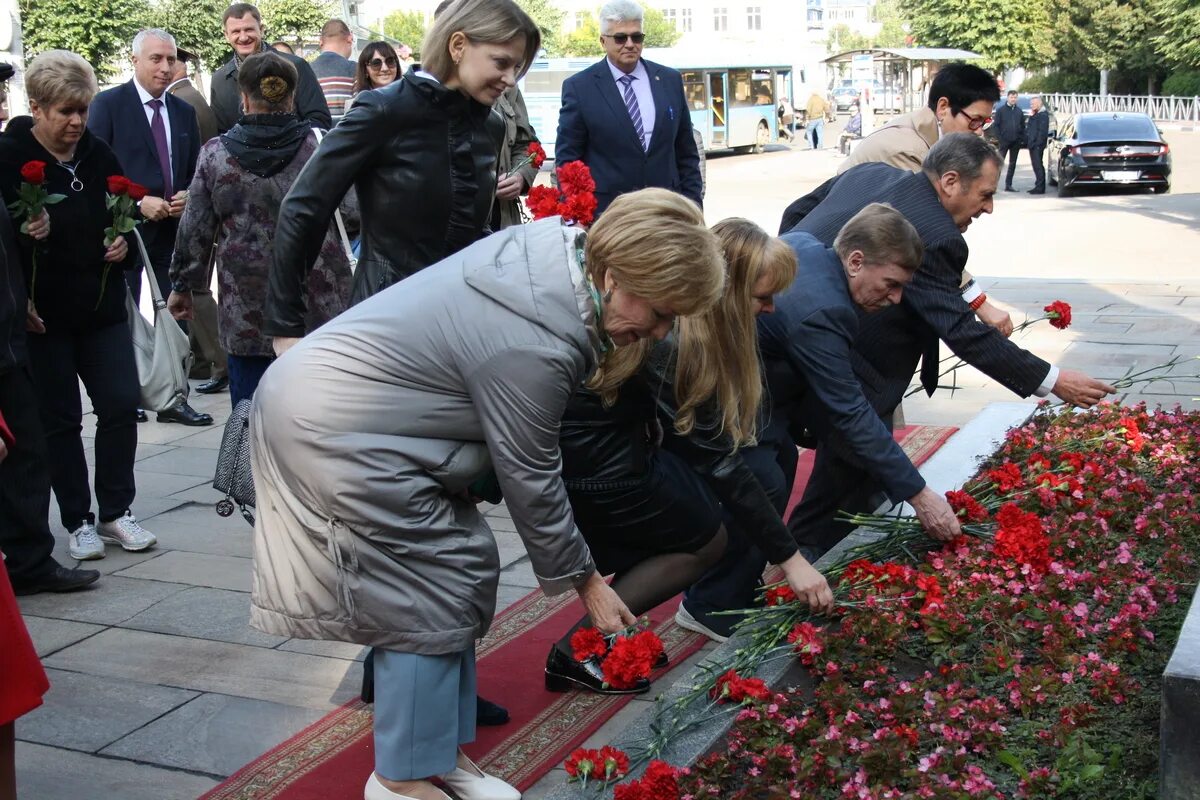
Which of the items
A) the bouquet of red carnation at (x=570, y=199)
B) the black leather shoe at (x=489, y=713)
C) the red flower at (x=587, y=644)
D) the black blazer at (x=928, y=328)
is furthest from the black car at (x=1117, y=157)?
the red flower at (x=587, y=644)

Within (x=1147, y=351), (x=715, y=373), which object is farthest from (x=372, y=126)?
(x=1147, y=351)

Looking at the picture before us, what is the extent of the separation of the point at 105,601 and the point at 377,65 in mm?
3472

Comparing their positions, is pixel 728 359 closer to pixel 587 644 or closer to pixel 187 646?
pixel 587 644

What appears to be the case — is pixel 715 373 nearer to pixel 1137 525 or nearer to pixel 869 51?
pixel 1137 525

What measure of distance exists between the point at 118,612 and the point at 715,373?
2603mm

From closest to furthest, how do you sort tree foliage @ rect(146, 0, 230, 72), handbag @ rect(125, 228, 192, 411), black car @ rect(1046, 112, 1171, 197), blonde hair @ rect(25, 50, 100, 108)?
blonde hair @ rect(25, 50, 100, 108), handbag @ rect(125, 228, 192, 411), black car @ rect(1046, 112, 1171, 197), tree foliage @ rect(146, 0, 230, 72)

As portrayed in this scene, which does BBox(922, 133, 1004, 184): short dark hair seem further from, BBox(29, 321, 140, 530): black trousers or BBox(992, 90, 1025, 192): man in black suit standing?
BBox(992, 90, 1025, 192): man in black suit standing

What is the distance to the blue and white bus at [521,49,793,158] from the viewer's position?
35.5m

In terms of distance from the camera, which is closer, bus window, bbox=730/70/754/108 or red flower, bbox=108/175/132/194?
red flower, bbox=108/175/132/194

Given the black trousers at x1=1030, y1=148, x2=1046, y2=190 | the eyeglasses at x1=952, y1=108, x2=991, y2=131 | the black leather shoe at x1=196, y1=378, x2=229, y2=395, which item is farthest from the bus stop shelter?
the eyeglasses at x1=952, y1=108, x2=991, y2=131

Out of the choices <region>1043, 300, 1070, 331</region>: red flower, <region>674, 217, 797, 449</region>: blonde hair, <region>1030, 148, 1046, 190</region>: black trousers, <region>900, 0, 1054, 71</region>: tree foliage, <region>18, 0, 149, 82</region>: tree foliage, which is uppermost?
<region>18, 0, 149, 82</region>: tree foliage

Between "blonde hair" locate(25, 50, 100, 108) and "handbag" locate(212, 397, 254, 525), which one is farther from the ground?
"blonde hair" locate(25, 50, 100, 108)

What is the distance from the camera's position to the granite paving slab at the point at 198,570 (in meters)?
5.18

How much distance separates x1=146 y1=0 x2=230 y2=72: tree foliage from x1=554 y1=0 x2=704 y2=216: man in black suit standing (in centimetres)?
4102
